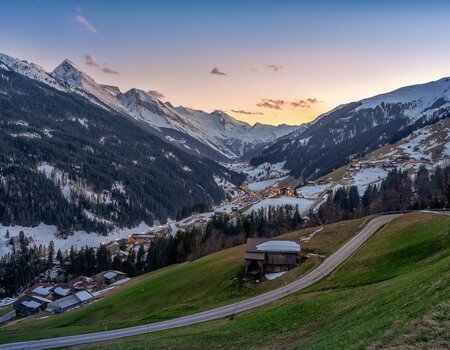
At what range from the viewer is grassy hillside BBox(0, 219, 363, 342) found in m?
54.9

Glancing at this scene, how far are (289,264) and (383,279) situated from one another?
23517mm

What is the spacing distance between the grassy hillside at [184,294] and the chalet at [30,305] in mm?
44330

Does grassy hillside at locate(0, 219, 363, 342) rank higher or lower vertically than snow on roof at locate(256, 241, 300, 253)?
lower

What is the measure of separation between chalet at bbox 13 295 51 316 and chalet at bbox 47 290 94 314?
6392 mm

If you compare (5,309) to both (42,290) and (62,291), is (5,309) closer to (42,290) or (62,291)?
(42,290)

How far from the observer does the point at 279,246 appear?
6356 cm

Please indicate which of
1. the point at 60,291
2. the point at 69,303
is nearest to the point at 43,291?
the point at 60,291

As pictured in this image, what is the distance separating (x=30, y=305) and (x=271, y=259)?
9016 centimetres

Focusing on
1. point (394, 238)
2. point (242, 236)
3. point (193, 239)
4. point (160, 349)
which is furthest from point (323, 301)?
point (193, 239)

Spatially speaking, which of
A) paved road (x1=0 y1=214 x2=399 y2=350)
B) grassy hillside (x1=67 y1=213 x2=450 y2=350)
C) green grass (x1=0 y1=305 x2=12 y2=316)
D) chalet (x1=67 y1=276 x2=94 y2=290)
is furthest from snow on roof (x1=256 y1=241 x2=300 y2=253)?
green grass (x1=0 y1=305 x2=12 y2=316)

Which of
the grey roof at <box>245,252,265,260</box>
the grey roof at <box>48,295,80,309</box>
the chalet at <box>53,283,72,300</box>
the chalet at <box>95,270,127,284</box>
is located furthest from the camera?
the chalet at <box>95,270,127,284</box>

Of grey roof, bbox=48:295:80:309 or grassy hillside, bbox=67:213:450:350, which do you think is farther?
grey roof, bbox=48:295:80:309

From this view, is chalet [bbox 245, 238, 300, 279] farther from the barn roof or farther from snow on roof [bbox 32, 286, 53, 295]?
snow on roof [bbox 32, 286, 53, 295]

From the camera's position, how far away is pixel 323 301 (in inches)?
1375
